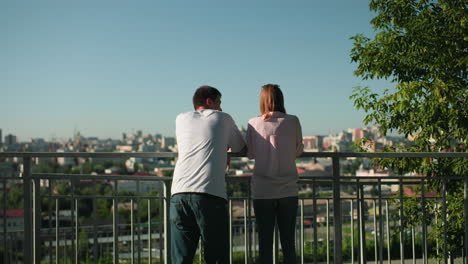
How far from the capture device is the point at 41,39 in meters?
177

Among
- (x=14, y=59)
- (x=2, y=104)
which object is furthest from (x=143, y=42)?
(x=2, y=104)

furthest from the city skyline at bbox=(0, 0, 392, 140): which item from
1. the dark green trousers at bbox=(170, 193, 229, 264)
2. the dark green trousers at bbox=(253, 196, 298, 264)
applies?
the dark green trousers at bbox=(170, 193, 229, 264)

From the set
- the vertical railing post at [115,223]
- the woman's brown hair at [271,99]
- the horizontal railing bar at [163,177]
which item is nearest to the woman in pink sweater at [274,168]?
the woman's brown hair at [271,99]

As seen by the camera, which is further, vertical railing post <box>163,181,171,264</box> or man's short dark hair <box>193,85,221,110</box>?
vertical railing post <box>163,181,171,264</box>

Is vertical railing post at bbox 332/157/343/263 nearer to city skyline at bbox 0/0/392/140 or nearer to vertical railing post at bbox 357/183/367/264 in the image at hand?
vertical railing post at bbox 357/183/367/264

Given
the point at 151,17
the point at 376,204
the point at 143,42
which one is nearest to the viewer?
the point at 376,204

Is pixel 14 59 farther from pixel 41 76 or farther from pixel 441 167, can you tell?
pixel 441 167

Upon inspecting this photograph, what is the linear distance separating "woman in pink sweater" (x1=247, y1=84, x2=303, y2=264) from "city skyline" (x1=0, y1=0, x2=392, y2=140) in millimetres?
127876

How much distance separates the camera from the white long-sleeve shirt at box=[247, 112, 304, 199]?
3193 millimetres

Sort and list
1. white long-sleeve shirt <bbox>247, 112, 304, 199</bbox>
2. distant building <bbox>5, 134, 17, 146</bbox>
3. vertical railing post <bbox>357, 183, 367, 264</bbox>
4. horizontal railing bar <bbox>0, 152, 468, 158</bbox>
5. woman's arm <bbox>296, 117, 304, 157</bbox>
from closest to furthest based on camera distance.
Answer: white long-sleeve shirt <bbox>247, 112, 304, 199</bbox>
woman's arm <bbox>296, 117, 304, 157</bbox>
horizontal railing bar <bbox>0, 152, 468, 158</bbox>
vertical railing post <bbox>357, 183, 367, 264</bbox>
distant building <bbox>5, 134, 17, 146</bbox>

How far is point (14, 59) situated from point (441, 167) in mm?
194802

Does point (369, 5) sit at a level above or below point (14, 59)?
below

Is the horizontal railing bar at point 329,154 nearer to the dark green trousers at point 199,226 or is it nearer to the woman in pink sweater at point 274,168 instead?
the woman in pink sweater at point 274,168

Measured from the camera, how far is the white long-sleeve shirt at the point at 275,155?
3193mm
